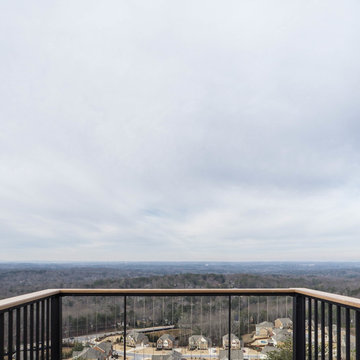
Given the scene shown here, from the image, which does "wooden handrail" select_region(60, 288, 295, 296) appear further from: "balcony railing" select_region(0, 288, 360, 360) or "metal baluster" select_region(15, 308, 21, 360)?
"metal baluster" select_region(15, 308, 21, 360)

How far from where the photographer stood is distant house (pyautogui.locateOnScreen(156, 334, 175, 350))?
291 centimetres

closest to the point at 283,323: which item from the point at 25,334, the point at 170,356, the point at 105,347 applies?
the point at 170,356

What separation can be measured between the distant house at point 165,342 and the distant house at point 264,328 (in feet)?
2.49

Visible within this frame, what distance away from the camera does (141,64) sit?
5.33m

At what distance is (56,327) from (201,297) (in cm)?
128

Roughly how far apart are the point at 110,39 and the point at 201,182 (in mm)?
4787

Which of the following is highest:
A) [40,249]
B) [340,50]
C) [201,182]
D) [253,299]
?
[340,50]

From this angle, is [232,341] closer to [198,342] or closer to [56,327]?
[198,342]

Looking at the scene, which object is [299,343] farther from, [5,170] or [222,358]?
[5,170]

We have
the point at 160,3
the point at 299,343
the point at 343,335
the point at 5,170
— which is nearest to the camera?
the point at 343,335

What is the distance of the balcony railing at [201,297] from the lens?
6.61 ft

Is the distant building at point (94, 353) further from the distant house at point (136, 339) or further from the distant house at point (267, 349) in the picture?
→ the distant house at point (267, 349)

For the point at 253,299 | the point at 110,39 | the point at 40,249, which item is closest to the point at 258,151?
the point at 110,39

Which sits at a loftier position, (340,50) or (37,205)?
(340,50)
